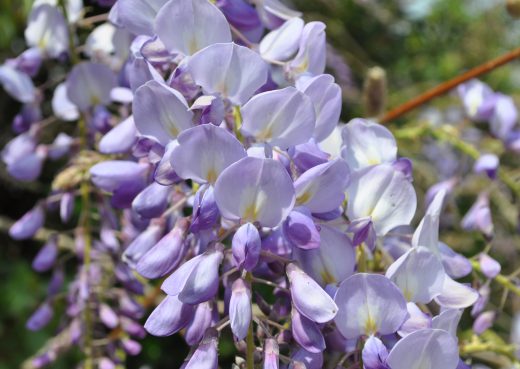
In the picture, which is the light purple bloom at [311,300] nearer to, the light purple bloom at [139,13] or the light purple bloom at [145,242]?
the light purple bloom at [145,242]

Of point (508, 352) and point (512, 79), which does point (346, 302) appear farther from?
point (512, 79)

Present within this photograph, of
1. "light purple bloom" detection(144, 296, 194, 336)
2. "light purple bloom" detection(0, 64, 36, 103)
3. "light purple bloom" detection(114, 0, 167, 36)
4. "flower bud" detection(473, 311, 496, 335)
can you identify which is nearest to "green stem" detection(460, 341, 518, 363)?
"flower bud" detection(473, 311, 496, 335)

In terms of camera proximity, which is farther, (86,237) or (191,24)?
(86,237)

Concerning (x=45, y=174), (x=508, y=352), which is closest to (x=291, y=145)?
(x=508, y=352)

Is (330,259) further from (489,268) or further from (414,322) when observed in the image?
(489,268)

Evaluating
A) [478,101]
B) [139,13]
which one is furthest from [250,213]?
[478,101]
